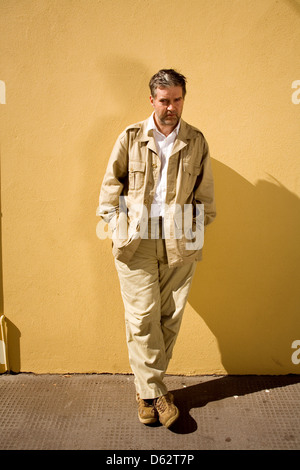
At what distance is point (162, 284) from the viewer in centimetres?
257

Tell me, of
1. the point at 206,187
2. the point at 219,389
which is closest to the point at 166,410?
the point at 219,389

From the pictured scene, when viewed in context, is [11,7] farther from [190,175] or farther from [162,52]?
[190,175]

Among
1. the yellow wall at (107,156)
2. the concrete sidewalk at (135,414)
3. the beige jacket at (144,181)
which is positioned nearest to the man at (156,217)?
the beige jacket at (144,181)

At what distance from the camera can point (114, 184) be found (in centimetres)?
235

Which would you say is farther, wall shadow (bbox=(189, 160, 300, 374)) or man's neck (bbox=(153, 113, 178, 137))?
wall shadow (bbox=(189, 160, 300, 374))

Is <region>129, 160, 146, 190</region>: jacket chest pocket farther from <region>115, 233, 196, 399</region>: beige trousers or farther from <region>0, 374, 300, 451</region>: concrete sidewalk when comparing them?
<region>0, 374, 300, 451</region>: concrete sidewalk

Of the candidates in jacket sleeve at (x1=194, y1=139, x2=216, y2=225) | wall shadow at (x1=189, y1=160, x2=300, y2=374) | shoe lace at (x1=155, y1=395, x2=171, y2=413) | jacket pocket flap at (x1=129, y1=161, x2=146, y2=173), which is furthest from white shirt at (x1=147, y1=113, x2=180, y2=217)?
shoe lace at (x1=155, y1=395, x2=171, y2=413)

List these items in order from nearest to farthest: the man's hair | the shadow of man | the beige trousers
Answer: the man's hair → the beige trousers → the shadow of man

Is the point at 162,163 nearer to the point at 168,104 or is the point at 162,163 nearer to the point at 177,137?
the point at 177,137

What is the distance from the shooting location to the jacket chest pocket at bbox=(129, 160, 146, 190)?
2352 millimetres

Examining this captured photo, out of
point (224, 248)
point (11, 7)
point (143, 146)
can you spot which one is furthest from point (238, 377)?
point (11, 7)

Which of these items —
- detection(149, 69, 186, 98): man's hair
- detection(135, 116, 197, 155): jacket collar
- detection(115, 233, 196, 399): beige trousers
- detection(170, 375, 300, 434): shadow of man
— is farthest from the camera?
detection(170, 375, 300, 434): shadow of man

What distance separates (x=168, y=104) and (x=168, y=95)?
5cm

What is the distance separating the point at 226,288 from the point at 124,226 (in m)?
0.95
